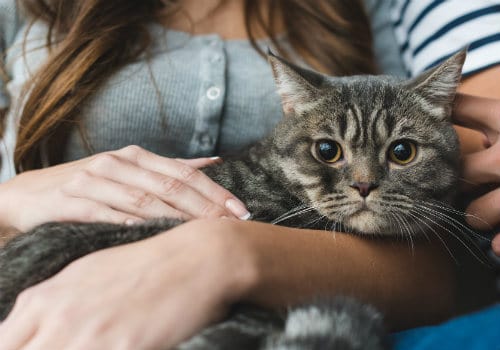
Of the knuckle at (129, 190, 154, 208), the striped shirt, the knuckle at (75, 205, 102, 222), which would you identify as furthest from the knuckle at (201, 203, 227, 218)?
the striped shirt

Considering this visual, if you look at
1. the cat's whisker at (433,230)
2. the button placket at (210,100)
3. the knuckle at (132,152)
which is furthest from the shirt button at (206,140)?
the cat's whisker at (433,230)

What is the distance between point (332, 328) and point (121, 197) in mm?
557

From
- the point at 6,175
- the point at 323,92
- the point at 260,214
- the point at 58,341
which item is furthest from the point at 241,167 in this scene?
the point at 6,175

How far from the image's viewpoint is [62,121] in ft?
4.42

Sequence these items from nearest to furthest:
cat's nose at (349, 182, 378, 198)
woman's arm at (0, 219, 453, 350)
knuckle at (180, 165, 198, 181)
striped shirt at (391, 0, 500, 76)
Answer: woman's arm at (0, 219, 453, 350) → cat's nose at (349, 182, 378, 198) → knuckle at (180, 165, 198, 181) → striped shirt at (391, 0, 500, 76)

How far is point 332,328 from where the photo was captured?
2.34 feet

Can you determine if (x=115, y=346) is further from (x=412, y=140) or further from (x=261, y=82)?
(x=261, y=82)

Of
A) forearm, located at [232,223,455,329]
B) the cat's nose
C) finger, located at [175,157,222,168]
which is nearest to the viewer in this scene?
forearm, located at [232,223,455,329]

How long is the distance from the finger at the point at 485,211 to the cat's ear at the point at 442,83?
8.4 inches

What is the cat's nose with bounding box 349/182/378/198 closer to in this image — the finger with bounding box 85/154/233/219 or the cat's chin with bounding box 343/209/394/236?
the cat's chin with bounding box 343/209/394/236

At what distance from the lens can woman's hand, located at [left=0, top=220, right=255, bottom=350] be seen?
2.52 ft

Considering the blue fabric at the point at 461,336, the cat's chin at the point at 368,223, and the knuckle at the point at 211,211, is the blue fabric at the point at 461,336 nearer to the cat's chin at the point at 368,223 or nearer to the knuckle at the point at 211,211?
the cat's chin at the point at 368,223

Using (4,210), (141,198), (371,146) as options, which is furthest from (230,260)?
(4,210)

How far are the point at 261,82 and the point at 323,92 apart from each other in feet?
1.32
